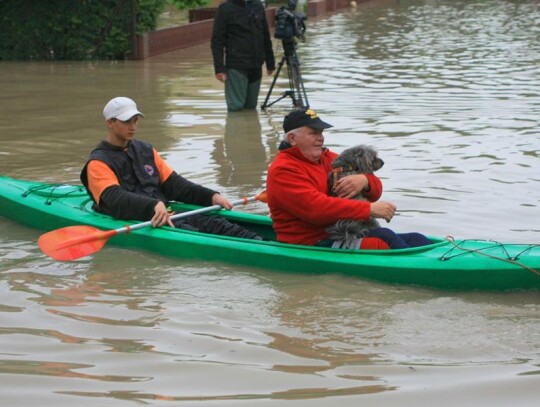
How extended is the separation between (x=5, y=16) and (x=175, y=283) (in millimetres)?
13446

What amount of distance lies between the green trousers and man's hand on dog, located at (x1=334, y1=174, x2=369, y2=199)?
270 inches

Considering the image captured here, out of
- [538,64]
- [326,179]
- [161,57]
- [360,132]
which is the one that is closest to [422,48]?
[538,64]

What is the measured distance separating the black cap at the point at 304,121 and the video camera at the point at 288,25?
6679 millimetres

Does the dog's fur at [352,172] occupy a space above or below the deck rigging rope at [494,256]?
above

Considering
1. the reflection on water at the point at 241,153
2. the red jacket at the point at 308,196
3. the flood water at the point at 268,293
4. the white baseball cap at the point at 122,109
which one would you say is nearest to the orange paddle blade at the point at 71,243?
the flood water at the point at 268,293

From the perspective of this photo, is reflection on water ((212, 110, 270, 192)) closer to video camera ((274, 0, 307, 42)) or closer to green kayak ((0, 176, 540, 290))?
video camera ((274, 0, 307, 42))

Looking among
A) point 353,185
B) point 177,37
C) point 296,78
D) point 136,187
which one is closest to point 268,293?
point 353,185

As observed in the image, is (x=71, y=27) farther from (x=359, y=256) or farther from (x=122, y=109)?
(x=359, y=256)

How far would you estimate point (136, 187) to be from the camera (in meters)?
8.20

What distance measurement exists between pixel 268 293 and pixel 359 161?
0.97m

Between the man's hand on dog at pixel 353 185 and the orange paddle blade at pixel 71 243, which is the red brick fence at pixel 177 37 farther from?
the man's hand on dog at pixel 353 185

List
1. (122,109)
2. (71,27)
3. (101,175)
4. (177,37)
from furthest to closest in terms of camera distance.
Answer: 1. (177,37)
2. (71,27)
3. (101,175)
4. (122,109)

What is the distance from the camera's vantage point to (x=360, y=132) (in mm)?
12672

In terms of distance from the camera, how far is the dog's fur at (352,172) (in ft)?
22.9
